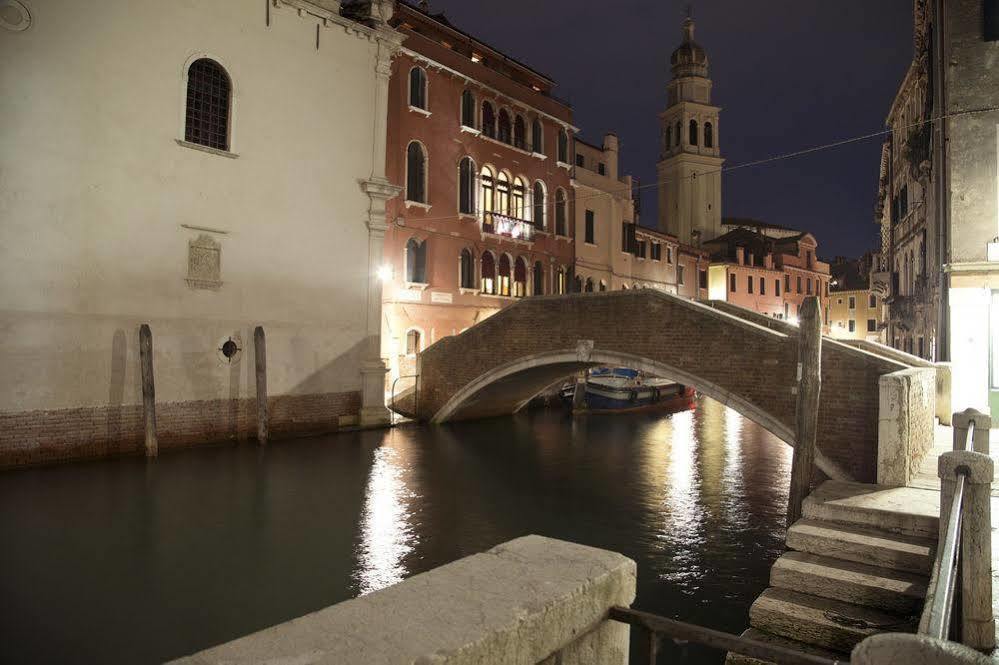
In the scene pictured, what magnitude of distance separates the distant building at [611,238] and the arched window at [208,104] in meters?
12.1

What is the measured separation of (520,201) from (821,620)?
16492mm

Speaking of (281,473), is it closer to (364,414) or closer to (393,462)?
(393,462)

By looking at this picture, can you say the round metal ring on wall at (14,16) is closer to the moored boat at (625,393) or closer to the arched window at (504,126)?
the arched window at (504,126)

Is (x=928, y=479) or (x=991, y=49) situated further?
(x=991, y=49)

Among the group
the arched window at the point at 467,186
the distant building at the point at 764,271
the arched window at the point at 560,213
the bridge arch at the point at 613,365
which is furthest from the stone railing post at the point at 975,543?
the distant building at the point at 764,271

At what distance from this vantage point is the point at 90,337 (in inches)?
415

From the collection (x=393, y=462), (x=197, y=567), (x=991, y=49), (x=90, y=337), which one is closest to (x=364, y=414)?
(x=393, y=462)

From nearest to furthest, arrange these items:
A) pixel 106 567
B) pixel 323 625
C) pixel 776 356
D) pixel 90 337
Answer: pixel 323 625 < pixel 106 567 < pixel 776 356 < pixel 90 337

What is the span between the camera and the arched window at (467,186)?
18.1 m

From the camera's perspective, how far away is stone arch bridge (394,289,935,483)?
853 cm

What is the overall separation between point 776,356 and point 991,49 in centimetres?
558

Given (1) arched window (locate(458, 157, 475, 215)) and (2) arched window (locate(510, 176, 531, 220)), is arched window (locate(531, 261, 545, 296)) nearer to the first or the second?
(2) arched window (locate(510, 176, 531, 220))

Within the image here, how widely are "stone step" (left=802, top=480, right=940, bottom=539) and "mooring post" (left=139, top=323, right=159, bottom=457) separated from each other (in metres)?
9.58

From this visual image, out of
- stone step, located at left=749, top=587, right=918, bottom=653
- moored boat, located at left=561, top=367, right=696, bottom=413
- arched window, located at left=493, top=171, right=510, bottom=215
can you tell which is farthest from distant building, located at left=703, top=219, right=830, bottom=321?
stone step, located at left=749, top=587, right=918, bottom=653
